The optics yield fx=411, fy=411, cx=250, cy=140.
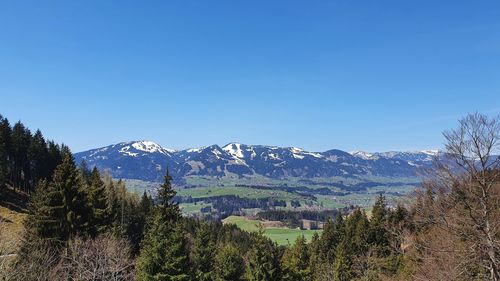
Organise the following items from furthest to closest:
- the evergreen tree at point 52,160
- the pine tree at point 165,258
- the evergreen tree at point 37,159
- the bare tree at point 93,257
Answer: the evergreen tree at point 52,160 < the evergreen tree at point 37,159 < the bare tree at point 93,257 < the pine tree at point 165,258

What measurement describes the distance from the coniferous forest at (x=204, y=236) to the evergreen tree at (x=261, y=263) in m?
0.09

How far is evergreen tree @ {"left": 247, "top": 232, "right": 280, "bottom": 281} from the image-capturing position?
3784 centimetres

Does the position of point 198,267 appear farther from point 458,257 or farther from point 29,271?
point 458,257

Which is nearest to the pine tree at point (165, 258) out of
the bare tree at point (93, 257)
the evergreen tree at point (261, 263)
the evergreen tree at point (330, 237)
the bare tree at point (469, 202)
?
the bare tree at point (93, 257)

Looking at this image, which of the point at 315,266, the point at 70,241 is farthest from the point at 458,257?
the point at 315,266

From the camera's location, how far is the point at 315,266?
78.9m

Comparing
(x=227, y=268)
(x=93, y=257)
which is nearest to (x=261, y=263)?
(x=227, y=268)

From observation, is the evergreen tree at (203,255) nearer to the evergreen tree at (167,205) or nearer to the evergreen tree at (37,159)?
the evergreen tree at (167,205)

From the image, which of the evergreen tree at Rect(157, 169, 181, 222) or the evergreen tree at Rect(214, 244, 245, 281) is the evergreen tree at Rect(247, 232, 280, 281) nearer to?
the evergreen tree at Rect(214, 244, 245, 281)

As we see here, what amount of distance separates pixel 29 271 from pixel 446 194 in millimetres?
23912

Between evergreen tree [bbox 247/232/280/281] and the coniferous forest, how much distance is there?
0.09 meters

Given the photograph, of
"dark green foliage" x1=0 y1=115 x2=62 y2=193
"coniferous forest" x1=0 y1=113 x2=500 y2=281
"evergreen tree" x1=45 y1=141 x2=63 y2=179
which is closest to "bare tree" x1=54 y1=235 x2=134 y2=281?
"coniferous forest" x1=0 y1=113 x2=500 y2=281

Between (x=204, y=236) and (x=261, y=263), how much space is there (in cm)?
1339

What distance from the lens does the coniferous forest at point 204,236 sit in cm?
1792
